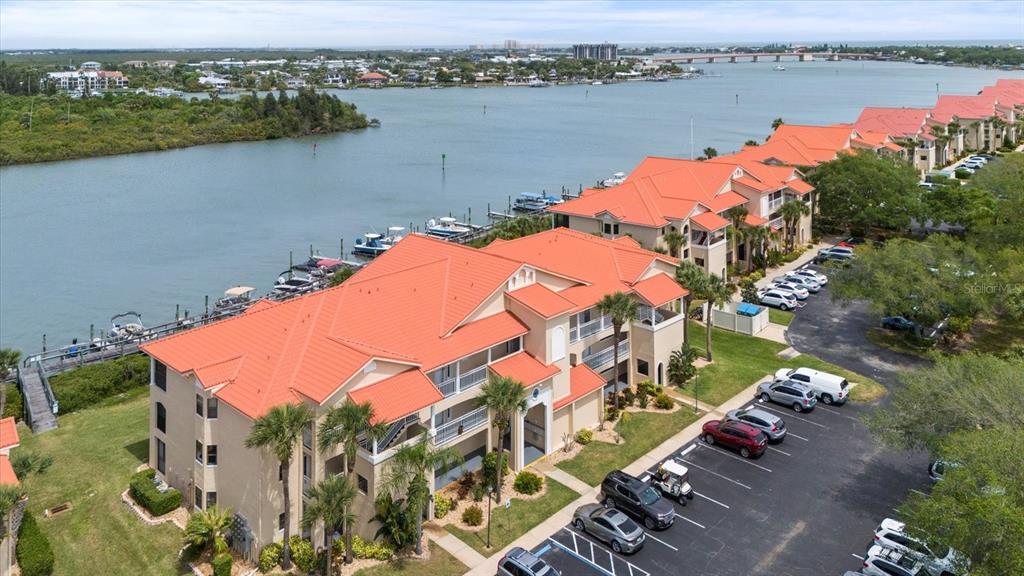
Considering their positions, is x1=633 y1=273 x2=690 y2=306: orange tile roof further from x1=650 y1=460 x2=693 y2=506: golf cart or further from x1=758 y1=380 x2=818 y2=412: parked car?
x1=650 y1=460 x2=693 y2=506: golf cart

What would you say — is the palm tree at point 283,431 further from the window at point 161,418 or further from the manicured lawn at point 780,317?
the manicured lawn at point 780,317

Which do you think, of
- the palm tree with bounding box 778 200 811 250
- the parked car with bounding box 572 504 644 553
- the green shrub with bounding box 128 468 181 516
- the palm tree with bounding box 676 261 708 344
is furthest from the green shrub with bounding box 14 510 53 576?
the palm tree with bounding box 778 200 811 250

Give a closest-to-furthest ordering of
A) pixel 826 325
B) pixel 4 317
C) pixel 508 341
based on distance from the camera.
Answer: pixel 508 341 < pixel 826 325 < pixel 4 317

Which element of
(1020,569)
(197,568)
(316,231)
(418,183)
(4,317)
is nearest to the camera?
(1020,569)

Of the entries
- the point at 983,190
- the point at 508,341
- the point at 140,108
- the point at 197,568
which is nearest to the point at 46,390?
the point at 197,568

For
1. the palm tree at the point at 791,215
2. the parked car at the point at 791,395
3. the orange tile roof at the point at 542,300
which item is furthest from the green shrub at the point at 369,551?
the palm tree at the point at 791,215

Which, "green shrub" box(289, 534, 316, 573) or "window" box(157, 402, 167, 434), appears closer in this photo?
"green shrub" box(289, 534, 316, 573)

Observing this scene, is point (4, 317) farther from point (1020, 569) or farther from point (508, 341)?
point (1020, 569)
